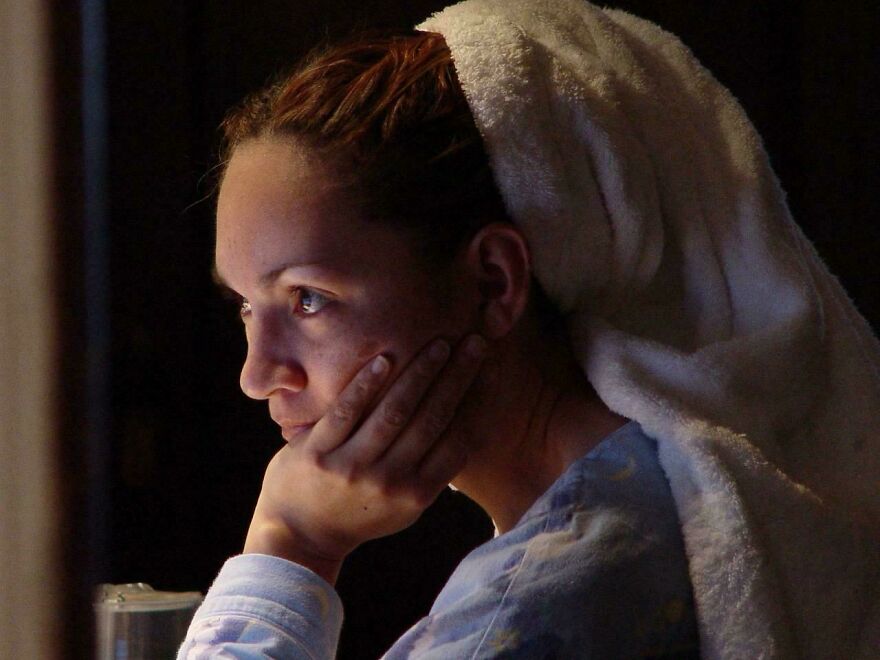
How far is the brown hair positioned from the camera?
0.86m

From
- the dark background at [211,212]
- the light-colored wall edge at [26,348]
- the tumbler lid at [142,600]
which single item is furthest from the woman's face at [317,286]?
the dark background at [211,212]

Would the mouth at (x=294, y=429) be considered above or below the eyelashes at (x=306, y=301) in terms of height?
below

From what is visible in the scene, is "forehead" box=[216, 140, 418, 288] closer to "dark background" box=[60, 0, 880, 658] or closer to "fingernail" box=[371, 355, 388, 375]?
"fingernail" box=[371, 355, 388, 375]

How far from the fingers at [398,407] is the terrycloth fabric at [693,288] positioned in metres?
0.11

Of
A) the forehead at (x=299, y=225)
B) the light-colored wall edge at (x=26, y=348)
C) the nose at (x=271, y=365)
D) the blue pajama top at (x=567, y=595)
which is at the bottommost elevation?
the blue pajama top at (x=567, y=595)

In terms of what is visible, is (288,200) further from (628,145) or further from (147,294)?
(147,294)

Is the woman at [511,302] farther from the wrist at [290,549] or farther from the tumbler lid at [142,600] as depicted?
the tumbler lid at [142,600]

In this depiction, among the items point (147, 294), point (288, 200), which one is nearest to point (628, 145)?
point (288, 200)

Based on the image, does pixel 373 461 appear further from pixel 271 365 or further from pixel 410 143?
pixel 410 143

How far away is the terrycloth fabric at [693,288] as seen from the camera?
766 millimetres

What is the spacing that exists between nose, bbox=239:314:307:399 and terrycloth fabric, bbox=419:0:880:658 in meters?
0.21

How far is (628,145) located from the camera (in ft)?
2.80

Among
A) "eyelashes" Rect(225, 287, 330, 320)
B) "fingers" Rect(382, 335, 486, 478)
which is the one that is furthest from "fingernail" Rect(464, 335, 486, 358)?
"eyelashes" Rect(225, 287, 330, 320)

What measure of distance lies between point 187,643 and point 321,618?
4.0 inches
